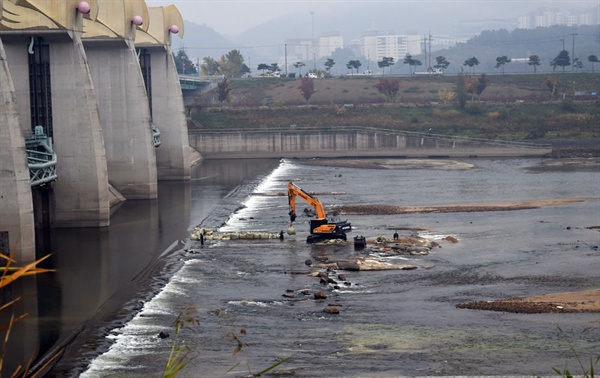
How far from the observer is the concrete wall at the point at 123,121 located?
3078 inches

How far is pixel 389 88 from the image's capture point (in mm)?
153125

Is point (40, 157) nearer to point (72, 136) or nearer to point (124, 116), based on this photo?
point (72, 136)

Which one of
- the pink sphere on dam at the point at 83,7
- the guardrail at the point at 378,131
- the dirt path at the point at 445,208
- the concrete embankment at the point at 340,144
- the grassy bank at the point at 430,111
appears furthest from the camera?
the grassy bank at the point at 430,111

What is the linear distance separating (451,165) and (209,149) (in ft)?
103

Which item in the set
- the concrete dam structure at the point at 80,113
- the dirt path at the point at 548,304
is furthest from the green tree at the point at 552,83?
the dirt path at the point at 548,304

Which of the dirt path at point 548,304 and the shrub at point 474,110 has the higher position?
the shrub at point 474,110

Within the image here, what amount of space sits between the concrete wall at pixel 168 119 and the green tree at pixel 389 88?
60.0 meters

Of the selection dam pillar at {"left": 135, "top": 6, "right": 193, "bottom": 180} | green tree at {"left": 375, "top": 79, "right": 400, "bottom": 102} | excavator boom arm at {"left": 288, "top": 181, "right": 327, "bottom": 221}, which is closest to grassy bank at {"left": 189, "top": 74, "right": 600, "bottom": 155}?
green tree at {"left": 375, "top": 79, "right": 400, "bottom": 102}

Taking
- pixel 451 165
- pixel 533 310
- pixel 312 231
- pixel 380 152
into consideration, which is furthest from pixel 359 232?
pixel 380 152

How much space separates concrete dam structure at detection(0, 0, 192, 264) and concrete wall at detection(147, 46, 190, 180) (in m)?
0.10

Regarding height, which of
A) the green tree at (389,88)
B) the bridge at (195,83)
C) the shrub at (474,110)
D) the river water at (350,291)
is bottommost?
the river water at (350,291)

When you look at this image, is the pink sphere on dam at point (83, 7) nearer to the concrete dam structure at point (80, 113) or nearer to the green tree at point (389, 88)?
the concrete dam structure at point (80, 113)

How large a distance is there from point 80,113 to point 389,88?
95.9m

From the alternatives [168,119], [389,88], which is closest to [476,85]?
[389,88]
